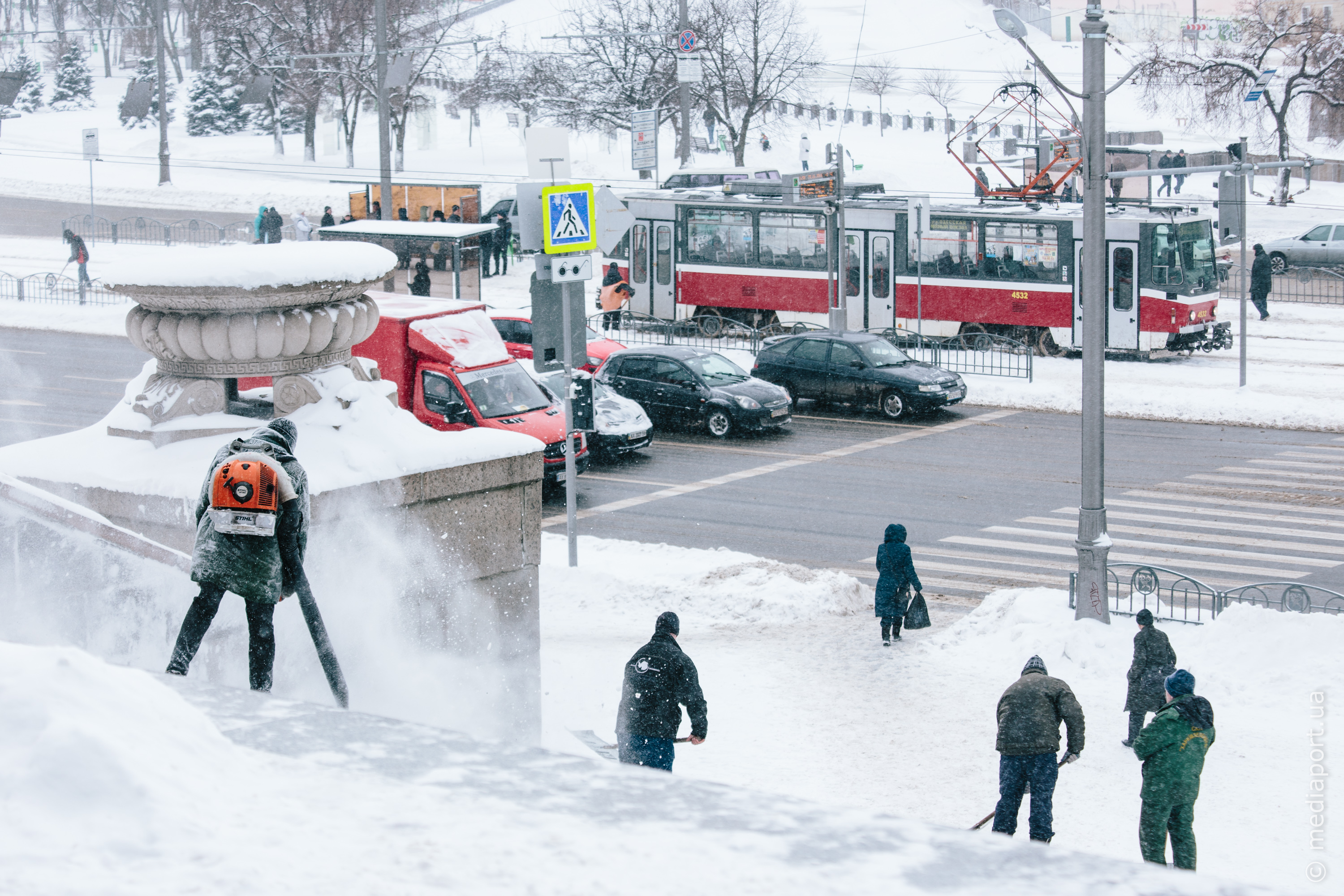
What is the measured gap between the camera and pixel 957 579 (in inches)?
598

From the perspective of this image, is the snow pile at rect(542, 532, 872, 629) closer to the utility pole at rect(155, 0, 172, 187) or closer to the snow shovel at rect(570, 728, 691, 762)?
the snow shovel at rect(570, 728, 691, 762)

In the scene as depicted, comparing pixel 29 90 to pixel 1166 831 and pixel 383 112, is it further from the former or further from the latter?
pixel 1166 831

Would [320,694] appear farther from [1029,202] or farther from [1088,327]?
[1029,202]

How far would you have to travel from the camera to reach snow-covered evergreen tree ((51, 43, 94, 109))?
87688 millimetres

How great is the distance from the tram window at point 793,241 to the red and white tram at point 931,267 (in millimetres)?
25

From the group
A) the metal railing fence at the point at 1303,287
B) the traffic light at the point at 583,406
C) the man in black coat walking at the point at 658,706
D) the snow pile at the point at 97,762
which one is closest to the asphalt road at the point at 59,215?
the metal railing fence at the point at 1303,287

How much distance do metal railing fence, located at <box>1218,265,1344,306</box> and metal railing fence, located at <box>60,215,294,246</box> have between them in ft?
86.5

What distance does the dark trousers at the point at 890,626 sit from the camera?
41.0 ft

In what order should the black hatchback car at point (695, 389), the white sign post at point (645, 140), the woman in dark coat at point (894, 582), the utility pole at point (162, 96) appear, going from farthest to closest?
the utility pole at point (162, 96)
the white sign post at point (645, 140)
the black hatchback car at point (695, 389)
the woman in dark coat at point (894, 582)

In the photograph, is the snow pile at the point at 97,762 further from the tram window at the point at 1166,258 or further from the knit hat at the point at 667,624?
the tram window at the point at 1166,258

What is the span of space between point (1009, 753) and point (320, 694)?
3659 mm

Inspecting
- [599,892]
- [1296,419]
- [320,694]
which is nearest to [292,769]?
[599,892]

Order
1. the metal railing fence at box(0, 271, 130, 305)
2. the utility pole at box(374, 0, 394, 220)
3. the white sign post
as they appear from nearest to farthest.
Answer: the utility pole at box(374, 0, 394, 220) < the metal railing fence at box(0, 271, 130, 305) < the white sign post

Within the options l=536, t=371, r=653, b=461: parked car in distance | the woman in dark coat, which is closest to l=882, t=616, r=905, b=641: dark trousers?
the woman in dark coat
